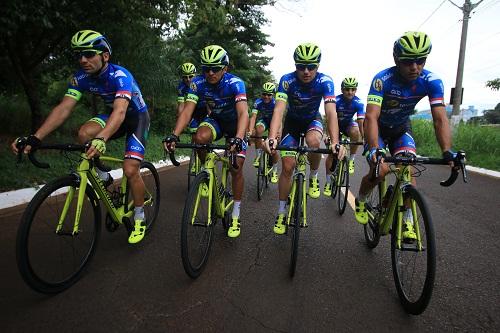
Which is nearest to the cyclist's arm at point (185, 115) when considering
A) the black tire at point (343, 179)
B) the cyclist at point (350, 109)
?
the black tire at point (343, 179)

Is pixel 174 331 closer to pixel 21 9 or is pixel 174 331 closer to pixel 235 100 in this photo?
pixel 235 100

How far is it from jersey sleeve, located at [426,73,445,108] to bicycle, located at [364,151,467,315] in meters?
0.83

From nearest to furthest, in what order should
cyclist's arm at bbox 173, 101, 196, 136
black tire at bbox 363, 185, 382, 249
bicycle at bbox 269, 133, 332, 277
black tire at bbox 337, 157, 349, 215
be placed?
1. bicycle at bbox 269, 133, 332, 277
2. black tire at bbox 363, 185, 382, 249
3. cyclist's arm at bbox 173, 101, 196, 136
4. black tire at bbox 337, 157, 349, 215

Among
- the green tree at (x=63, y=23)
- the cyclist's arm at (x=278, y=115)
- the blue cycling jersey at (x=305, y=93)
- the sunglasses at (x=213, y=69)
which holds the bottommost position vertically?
the cyclist's arm at (x=278, y=115)

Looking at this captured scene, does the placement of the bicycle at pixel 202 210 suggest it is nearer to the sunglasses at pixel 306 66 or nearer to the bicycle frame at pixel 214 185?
the bicycle frame at pixel 214 185

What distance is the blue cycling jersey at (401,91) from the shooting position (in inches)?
136

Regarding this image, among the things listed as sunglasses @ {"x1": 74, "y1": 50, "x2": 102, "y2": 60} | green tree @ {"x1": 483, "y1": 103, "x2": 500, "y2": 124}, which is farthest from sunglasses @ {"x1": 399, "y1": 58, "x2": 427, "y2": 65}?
green tree @ {"x1": 483, "y1": 103, "x2": 500, "y2": 124}

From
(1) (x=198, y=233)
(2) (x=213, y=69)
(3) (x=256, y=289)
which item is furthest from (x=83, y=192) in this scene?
(2) (x=213, y=69)

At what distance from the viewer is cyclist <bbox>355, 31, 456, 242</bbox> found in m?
3.24

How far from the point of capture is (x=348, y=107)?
731 centimetres

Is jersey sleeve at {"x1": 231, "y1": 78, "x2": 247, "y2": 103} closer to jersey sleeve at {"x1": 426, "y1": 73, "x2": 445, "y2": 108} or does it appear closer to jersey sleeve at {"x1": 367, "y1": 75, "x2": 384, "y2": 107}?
jersey sleeve at {"x1": 367, "y1": 75, "x2": 384, "y2": 107}

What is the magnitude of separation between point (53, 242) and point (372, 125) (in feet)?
12.2

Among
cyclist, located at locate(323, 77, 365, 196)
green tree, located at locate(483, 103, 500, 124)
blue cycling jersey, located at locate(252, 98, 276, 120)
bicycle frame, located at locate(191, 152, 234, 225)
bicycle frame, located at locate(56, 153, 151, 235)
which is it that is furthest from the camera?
green tree, located at locate(483, 103, 500, 124)

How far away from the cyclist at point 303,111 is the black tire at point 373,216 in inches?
27.3
